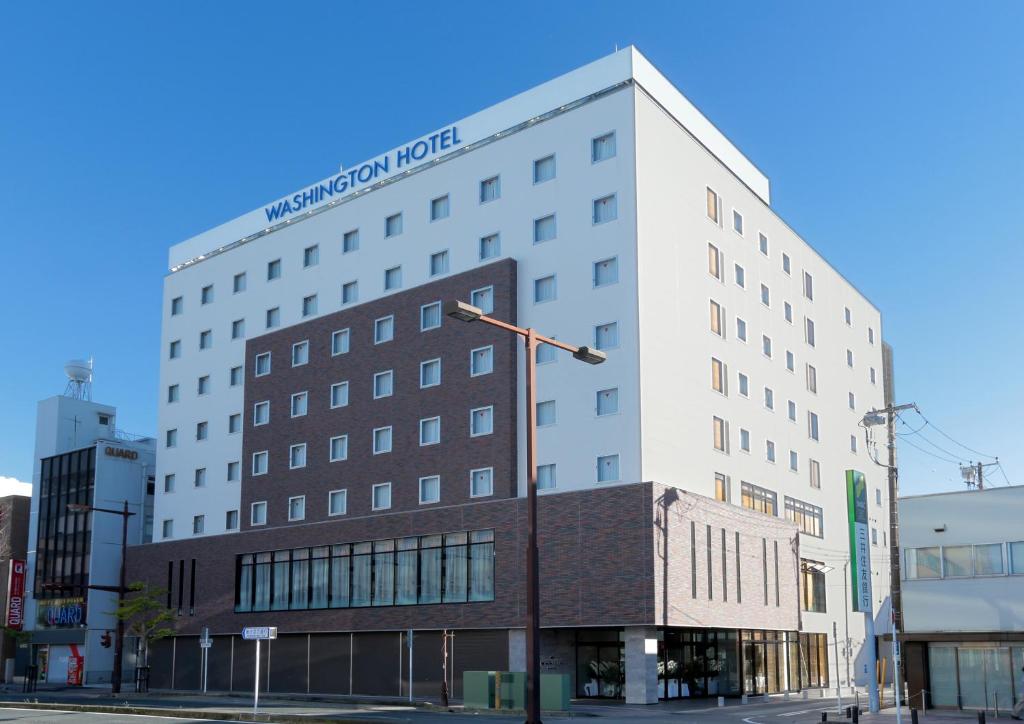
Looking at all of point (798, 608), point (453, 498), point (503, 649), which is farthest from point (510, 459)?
point (798, 608)

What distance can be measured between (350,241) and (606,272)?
18.1 m

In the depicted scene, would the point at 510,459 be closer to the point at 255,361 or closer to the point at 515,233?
the point at 515,233

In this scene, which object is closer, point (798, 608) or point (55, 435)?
point (798, 608)

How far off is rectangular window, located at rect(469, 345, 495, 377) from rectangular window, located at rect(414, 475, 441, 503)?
542cm

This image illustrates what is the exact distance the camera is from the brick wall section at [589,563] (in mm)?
45312

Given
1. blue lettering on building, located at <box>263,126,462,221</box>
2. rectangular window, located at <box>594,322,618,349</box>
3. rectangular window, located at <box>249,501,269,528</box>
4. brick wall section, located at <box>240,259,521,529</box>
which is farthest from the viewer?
rectangular window, located at <box>249,501,269,528</box>

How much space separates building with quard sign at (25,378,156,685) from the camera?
71875mm

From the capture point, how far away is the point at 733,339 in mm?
57469

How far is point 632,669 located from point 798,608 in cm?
1593

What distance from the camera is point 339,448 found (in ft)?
196

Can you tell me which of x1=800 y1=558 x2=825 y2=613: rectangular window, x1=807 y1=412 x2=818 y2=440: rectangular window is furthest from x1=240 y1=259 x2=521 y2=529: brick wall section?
x1=807 y1=412 x2=818 y2=440: rectangular window

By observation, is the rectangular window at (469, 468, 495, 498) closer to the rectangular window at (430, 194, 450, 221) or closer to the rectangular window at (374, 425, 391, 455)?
the rectangular window at (374, 425, 391, 455)

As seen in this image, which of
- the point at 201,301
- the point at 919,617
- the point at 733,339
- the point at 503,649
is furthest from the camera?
the point at 201,301

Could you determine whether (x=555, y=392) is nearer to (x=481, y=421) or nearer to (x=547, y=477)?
(x=547, y=477)
